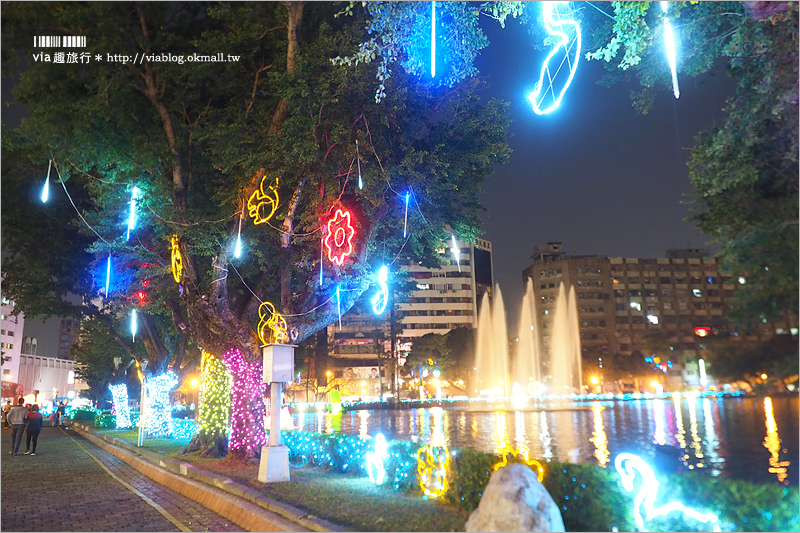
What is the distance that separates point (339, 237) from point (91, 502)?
6.93 m

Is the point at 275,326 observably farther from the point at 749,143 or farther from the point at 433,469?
the point at 749,143

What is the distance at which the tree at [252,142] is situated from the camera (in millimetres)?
13969

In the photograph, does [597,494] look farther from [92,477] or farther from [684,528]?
[92,477]

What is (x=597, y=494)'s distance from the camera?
7.11 meters

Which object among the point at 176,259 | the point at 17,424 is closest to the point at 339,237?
the point at 176,259

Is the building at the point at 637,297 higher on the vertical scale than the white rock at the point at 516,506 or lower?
higher

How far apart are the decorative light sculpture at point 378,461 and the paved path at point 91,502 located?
9.62ft

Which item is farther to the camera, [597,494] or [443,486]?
[443,486]

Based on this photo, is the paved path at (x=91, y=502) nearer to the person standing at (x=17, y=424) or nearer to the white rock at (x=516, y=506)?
the person standing at (x=17, y=424)

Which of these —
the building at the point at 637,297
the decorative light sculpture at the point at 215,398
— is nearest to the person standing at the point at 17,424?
the decorative light sculpture at the point at 215,398

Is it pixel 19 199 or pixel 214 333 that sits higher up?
pixel 19 199

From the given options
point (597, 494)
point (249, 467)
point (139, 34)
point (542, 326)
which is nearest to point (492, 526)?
point (597, 494)

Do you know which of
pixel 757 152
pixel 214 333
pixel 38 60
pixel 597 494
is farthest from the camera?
pixel 214 333

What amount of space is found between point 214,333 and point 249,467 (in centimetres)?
396
